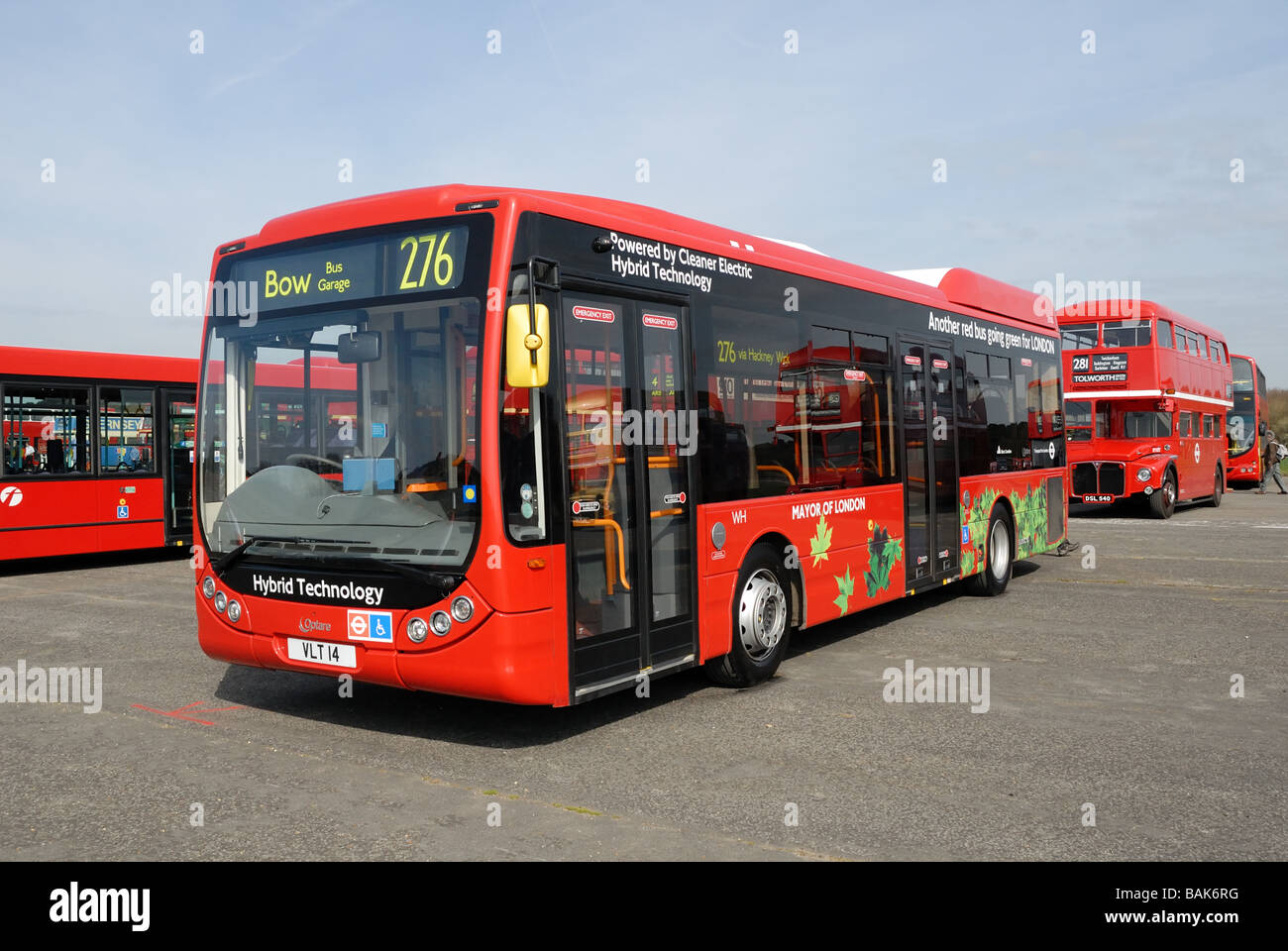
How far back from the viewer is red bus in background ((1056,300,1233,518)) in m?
23.8

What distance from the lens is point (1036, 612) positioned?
36.6 feet

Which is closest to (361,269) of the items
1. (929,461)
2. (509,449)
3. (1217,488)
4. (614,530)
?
(509,449)

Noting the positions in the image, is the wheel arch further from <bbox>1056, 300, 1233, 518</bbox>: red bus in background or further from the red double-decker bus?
<bbox>1056, 300, 1233, 518</bbox>: red bus in background

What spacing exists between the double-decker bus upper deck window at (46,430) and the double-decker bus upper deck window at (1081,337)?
61.9 ft

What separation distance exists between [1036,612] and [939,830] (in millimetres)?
6789

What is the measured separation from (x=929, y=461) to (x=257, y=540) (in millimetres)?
6295

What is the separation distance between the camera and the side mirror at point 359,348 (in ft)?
20.9

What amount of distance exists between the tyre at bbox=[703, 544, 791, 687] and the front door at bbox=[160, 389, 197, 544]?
37.1 feet

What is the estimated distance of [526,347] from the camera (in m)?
5.77

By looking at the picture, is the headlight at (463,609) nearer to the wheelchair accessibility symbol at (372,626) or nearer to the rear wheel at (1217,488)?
the wheelchair accessibility symbol at (372,626)

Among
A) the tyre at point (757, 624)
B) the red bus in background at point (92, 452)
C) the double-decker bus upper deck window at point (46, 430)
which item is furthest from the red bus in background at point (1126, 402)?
the double-decker bus upper deck window at point (46, 430)

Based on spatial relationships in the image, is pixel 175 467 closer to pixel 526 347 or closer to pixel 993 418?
pixel 993 418

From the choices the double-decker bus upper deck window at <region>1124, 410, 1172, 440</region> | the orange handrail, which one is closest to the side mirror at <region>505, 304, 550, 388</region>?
the orange handrail
